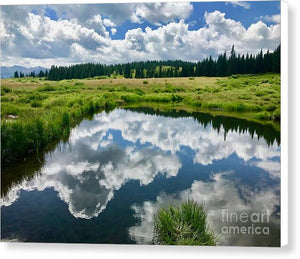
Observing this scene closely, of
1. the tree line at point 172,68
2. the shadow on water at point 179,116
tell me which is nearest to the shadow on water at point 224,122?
the shadow on water at point 179,116

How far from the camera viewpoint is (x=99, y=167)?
450 cm

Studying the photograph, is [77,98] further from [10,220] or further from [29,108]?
[10,220]

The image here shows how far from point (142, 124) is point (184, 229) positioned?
2.32 m

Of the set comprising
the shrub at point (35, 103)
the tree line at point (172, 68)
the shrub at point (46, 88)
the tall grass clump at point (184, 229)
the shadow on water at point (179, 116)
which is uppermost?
the tree line at point (172, 68)

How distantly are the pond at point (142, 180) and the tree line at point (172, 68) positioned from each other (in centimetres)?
82

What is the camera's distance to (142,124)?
533 centimetres

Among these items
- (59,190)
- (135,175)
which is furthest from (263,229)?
(59,190)

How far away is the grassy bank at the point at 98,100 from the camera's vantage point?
13.9ft

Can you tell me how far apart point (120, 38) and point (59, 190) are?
2212 mm

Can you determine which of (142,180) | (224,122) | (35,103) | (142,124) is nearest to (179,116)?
(142,124)

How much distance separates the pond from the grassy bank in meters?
0.25

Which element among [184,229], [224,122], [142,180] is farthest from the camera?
[224,122]
